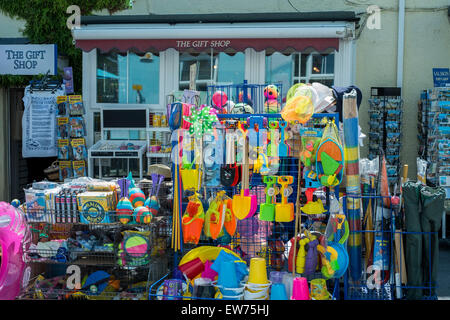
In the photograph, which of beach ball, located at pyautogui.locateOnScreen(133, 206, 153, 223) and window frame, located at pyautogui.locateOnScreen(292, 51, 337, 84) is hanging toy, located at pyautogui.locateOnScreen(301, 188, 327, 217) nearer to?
beach ball, located at pyautogui.locateOnScreen(133, 206, 153, 223)

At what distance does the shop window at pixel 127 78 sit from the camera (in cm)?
774

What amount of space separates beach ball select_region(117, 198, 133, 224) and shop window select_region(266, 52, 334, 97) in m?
4.25

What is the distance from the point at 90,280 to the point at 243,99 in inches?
104

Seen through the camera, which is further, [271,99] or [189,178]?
[271,99]

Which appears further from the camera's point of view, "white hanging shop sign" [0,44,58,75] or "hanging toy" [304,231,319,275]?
"white hanging shop sign" [0,44,58,75]

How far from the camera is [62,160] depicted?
25.0ft

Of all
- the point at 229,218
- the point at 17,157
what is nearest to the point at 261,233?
the point at 229,218

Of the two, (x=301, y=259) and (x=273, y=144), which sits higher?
(x=273, y=144)

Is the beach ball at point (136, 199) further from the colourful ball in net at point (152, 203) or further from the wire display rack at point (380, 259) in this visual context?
the wire display rack at point (380, 259)

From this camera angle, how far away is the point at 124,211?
3904mm

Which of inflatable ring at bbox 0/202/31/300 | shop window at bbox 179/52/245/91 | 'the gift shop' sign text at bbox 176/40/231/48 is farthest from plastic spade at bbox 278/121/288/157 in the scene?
shop window at bbox 179/52/245/91

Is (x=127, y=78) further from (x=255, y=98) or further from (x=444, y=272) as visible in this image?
(x=444, y=272)

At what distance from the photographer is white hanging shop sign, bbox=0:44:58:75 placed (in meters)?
8.02

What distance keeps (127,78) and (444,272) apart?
5.40 meters
